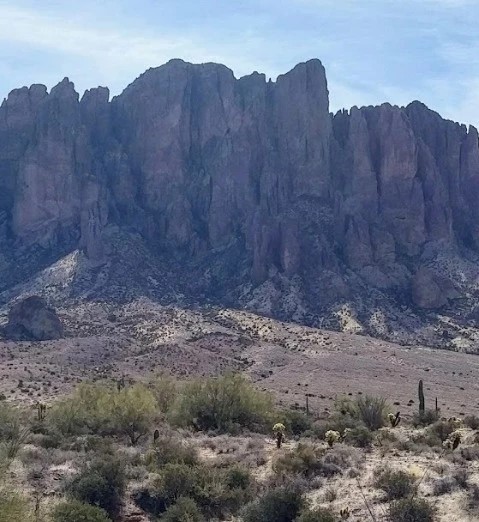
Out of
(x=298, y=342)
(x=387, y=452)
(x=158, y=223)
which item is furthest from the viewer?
(x=158, y=223)

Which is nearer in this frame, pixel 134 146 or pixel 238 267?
pixel 238 267

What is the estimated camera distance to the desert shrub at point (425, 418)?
1479 inches

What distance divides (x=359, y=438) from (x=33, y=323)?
53090 mm

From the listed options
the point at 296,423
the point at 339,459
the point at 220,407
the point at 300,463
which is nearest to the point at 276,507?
the point at 300,463

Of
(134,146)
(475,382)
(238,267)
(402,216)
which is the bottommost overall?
(475,382)

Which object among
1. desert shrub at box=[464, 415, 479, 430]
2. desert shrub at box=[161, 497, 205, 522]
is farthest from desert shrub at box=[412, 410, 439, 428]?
desert shrub at box=[161, 497, 205, 522]

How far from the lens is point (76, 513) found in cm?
2019

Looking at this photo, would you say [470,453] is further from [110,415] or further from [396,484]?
[110,415]

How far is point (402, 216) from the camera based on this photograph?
10294cm

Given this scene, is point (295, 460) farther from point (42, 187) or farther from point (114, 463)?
point (42, 187)

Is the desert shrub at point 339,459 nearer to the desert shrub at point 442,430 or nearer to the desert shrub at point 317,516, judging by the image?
the desert shrub at point 317,516

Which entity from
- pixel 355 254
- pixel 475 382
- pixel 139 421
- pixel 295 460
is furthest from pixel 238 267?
pixel 295 460

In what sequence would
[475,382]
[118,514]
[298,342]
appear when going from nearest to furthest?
[118,514], [475,382], [298,342]

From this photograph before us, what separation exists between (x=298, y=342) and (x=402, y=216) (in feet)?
114
